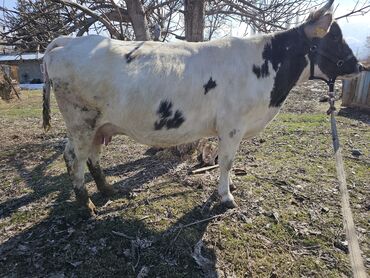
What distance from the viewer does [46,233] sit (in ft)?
13.7

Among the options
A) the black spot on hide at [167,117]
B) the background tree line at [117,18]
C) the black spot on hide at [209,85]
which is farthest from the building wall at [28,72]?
the black spot on hide at [209,85]

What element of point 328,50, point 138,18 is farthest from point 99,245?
point 138,18

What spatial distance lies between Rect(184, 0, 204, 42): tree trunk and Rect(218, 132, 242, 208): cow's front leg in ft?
9.96

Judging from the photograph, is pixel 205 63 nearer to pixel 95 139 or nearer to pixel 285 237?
pixel 95 139

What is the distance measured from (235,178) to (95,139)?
2.45 meters

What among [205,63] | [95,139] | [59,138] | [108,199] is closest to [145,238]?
[108,199]

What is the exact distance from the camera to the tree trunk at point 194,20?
6556 millimetres

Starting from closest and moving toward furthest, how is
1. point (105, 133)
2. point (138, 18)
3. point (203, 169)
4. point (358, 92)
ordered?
1. point (105, 133)
2. point (203, 169)
3. point (138, 18)
4. point (358, 92)

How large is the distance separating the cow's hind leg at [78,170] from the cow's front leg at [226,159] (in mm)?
1822

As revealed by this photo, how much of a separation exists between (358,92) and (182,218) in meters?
9.57

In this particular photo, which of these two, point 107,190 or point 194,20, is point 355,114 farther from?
point 107,190

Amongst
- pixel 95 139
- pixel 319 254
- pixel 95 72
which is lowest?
pixel 319 254

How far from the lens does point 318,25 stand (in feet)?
14.4

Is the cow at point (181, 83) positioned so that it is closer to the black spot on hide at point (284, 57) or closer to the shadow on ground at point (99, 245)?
the black spot on hide at point (284, 57)
